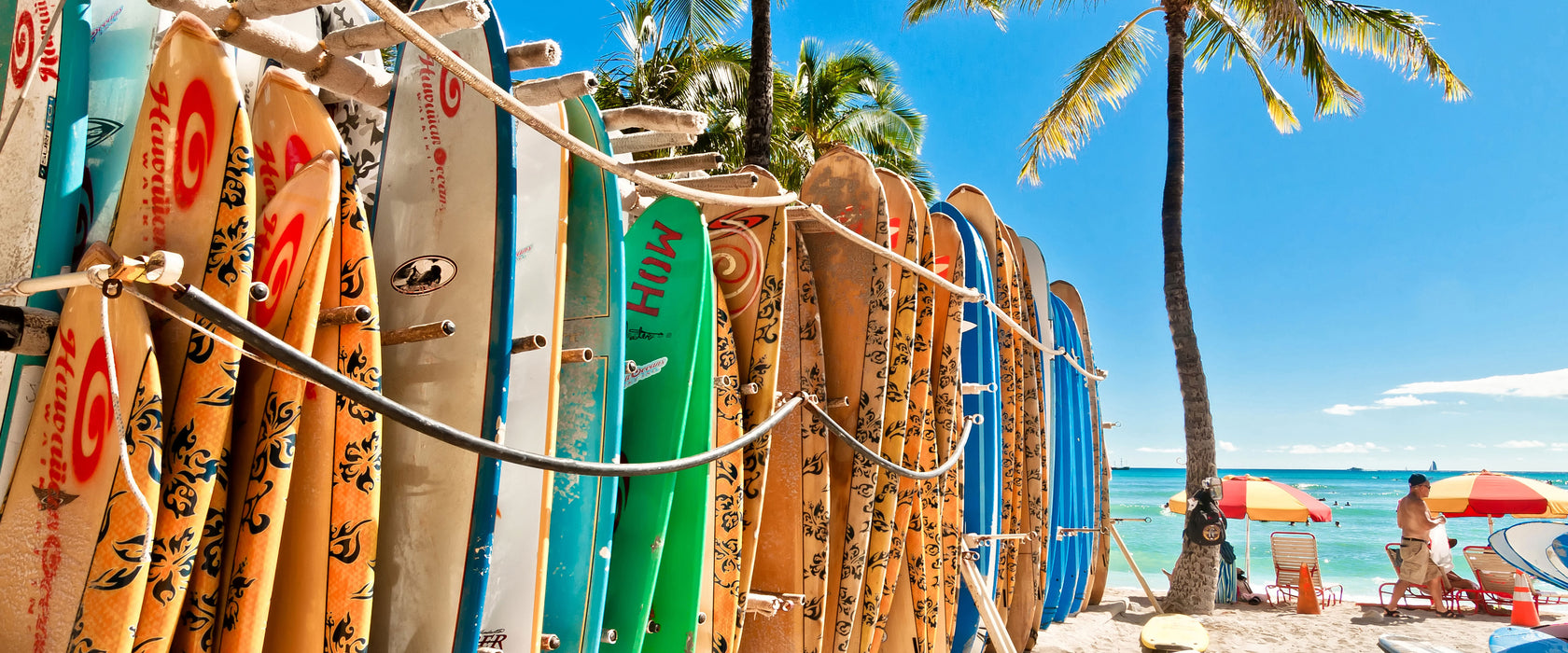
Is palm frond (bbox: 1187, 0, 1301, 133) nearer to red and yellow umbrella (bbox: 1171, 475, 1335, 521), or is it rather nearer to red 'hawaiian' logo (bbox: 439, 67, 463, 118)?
red and yellow umbrella (bbox: 1171, 475, 1335, 521)

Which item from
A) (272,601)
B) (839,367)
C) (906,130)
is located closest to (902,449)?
→ (839,367)

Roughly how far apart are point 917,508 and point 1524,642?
2482 mm

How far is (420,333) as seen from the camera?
158 centimetres

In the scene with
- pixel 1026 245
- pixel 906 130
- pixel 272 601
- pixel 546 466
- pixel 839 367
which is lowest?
pixel 272 601

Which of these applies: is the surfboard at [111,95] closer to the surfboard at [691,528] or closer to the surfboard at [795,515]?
the surfboard at [691,528]

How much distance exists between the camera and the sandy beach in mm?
6566

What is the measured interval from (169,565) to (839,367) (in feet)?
7.04

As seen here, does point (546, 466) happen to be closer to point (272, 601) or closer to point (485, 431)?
point (485, 431)

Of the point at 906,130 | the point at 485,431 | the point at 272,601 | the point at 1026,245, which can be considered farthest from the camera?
the point at 906,130

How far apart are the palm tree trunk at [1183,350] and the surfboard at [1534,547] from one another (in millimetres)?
4363

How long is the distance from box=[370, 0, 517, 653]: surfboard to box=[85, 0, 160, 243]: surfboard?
429 millimetres

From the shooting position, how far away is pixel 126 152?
60.1 inches

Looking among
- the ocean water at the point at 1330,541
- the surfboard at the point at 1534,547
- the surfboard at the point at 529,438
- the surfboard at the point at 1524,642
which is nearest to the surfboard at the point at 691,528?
the surfboard at the point at 529,438

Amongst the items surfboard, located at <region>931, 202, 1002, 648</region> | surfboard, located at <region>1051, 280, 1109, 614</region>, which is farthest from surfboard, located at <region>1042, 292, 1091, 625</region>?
surfboard, located at <region>931, 202, 1002, 648</region>
